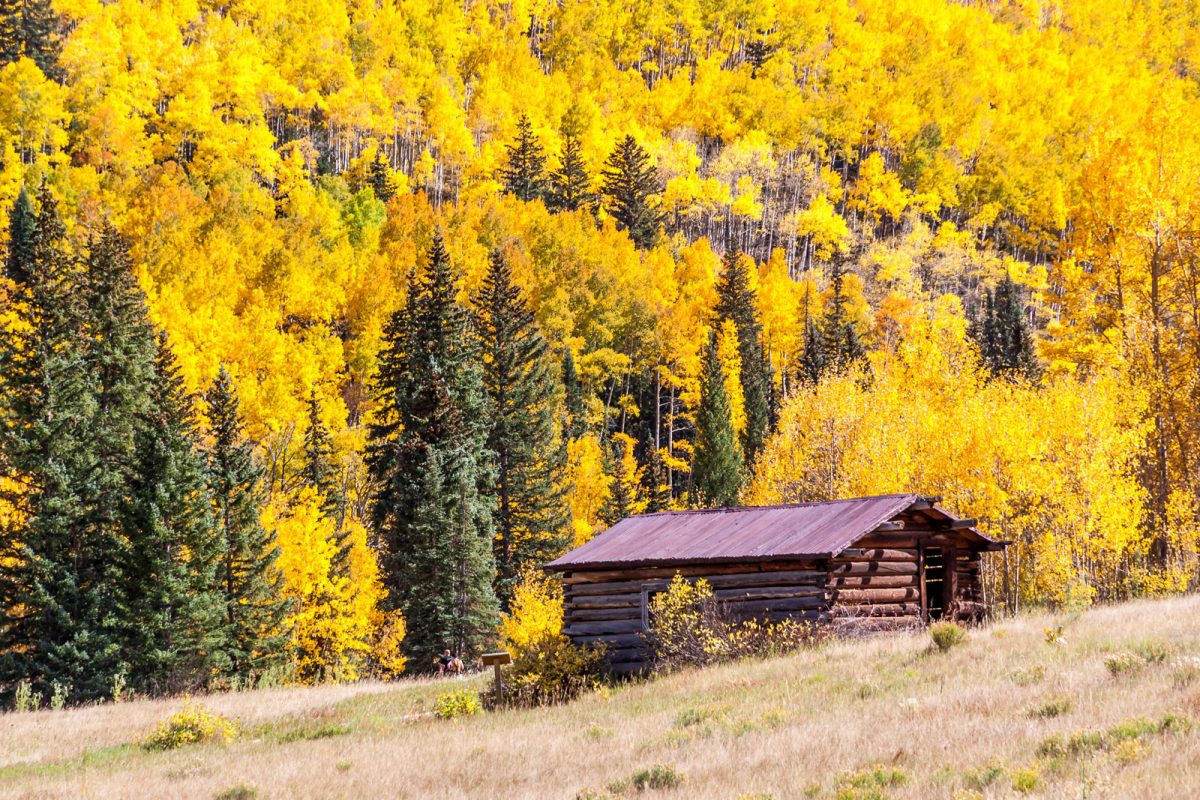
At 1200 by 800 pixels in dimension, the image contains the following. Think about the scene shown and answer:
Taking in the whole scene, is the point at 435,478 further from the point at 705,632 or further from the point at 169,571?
the point at 705,632

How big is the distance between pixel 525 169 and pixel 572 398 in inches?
1635

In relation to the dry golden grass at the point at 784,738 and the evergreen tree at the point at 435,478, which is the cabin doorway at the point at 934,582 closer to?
the dry golden grass at the point at 784,738

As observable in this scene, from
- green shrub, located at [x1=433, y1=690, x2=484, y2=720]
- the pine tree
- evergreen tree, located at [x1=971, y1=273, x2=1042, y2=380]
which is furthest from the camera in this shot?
evergreen tree, located at [x1=971, y1=273, x2=1042, y2=380]

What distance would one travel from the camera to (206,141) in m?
94.9

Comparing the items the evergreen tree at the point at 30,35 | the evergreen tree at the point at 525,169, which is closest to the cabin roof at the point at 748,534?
the evergreen tree at the point at 525,169

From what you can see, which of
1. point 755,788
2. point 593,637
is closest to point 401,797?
point 755,788

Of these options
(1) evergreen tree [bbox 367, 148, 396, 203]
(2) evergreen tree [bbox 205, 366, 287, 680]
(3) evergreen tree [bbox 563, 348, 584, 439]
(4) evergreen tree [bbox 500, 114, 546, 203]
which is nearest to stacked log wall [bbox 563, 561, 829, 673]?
(2) evergreen tree [bbox 205, 366, 287, 680]

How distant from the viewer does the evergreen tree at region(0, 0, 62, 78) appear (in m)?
102

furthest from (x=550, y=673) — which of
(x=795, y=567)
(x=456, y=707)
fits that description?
(x=795, y=567)

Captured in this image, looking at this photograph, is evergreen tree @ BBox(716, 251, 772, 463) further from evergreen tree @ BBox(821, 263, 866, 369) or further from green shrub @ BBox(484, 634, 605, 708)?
green shrub @ BBox(484, 634, 605, 708)

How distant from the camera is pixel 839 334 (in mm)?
86312

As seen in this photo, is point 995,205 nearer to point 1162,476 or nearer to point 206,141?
point 206,141

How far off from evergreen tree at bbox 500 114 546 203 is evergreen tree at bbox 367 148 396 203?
10.6 meters

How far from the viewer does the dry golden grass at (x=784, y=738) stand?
1147 centimetres
